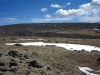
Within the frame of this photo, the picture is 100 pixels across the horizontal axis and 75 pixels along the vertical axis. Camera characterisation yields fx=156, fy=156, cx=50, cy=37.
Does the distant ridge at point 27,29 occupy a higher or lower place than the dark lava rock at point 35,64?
lower

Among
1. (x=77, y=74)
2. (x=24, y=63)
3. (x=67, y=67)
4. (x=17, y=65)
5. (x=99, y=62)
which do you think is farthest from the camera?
(x=99, y=62)

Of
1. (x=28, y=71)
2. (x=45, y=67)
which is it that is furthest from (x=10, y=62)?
(x=45, y=67)

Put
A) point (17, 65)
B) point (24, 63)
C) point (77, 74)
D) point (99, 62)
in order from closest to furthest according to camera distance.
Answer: point (17, 65)
point (24, 63)
point (77, 74)
point (99, 62)

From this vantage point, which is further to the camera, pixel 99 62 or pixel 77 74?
pixel 99 62

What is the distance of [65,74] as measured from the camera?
66.0 ft

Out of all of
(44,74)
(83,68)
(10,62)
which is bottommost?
(83,68)

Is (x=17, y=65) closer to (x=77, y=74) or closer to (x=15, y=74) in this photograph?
(x=15, y=74)

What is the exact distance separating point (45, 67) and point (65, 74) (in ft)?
10.4

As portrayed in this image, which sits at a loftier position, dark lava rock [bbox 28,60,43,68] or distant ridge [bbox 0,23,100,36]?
dark lava rock [bbox 28,60,43,68]

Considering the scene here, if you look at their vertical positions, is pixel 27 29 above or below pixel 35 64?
below

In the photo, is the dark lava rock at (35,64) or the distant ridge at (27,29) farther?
the distant ridge at (27,29)

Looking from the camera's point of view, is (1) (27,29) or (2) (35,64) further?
(1) (27,29)

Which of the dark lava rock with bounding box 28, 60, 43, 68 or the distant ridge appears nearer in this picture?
the dark lava rock with bounding box 28, 60, 43, 68

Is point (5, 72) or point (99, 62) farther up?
point (5, 72)
